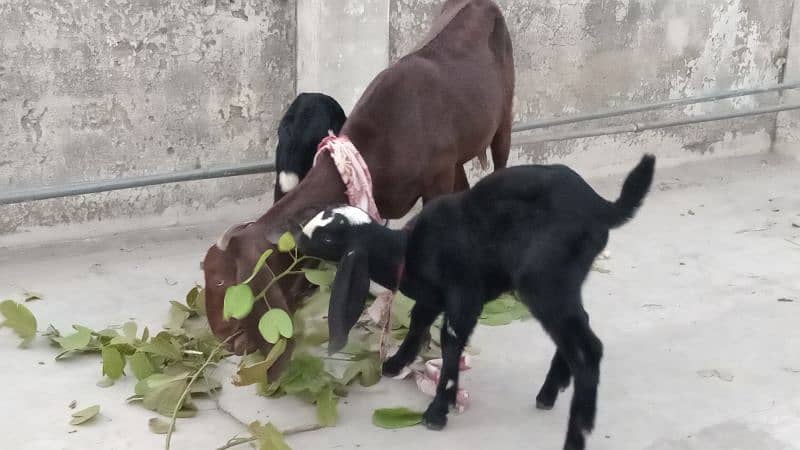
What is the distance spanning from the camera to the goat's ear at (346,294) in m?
3.09

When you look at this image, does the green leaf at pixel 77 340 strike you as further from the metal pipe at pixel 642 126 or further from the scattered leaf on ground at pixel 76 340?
the metal pipe at pixel 642 126

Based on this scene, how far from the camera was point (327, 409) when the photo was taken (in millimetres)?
3381

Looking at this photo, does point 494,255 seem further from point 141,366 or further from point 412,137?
point 141,366

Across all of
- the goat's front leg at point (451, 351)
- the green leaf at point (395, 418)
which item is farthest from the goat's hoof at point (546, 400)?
the green leaf at point (395, 418)

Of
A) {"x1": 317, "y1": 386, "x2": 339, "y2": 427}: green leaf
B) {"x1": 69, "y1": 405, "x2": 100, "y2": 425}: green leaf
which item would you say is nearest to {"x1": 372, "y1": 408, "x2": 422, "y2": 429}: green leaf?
{"x1": 317, "y1": 386, "x2": 339, "y2": 427}: green leaf

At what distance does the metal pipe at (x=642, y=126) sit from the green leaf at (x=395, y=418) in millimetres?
2300

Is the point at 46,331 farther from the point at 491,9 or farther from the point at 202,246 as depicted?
the point at 491,9

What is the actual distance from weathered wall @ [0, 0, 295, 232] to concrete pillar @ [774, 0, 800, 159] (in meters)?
3.27

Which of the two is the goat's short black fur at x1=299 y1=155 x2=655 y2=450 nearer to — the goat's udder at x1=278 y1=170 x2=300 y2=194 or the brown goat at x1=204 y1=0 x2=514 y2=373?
the brown goat at x1=204 y1=0 x2=514 y2=373

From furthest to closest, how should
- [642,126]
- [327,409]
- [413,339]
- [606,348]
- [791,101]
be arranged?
[791,101]
[642,126]
[606,348]
[413,339]
[327,409]

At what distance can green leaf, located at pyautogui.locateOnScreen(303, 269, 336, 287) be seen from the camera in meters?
3.32

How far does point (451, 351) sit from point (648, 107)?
2864mm

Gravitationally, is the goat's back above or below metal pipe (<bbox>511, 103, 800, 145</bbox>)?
above

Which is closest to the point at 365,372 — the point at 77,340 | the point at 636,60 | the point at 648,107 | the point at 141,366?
the point at 141,366
